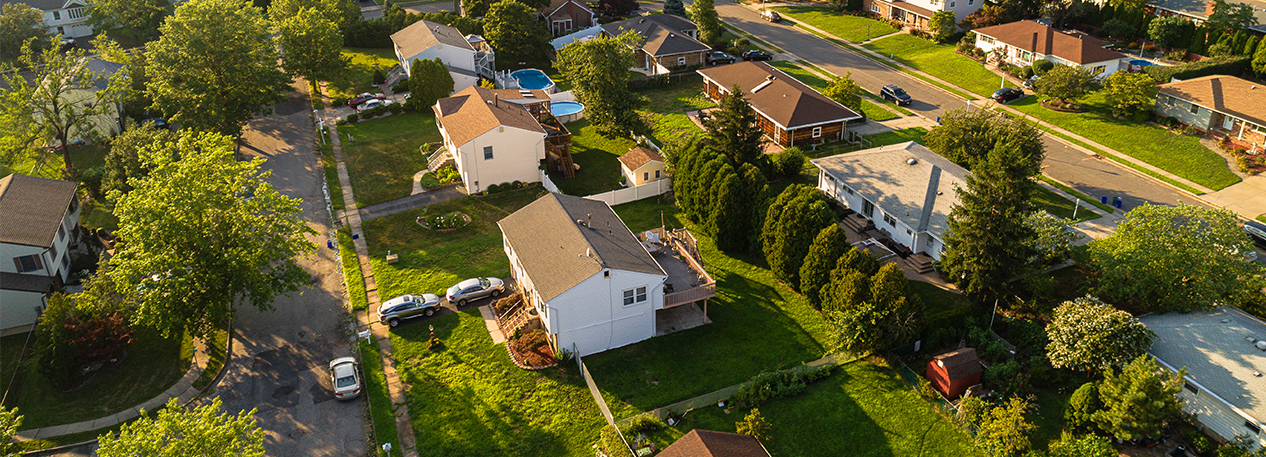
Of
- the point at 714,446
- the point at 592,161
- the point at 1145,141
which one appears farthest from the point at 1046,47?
the point at 714,446

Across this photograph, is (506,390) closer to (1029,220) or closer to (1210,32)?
(1029,220)

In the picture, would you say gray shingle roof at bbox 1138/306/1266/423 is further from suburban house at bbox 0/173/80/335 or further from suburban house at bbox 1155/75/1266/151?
suburban house at bbox 0/173/80/335

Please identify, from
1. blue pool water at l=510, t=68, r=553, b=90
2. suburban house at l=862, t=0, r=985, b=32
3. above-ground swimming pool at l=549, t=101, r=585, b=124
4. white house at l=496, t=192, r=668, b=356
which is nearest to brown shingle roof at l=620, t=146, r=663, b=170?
white house at l=496, t=192, r=668, b=356

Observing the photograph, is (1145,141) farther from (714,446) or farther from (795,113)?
(714,446)

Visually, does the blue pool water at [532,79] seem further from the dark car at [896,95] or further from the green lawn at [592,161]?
the dark car at [896,95]

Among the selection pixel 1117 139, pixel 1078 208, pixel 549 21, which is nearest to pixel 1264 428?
pixel 1078 208

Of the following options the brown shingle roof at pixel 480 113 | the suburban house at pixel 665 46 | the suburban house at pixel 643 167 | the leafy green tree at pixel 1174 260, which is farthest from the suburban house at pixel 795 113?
the leafy green tree at pixel 1174 260

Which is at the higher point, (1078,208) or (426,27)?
(426,27)
